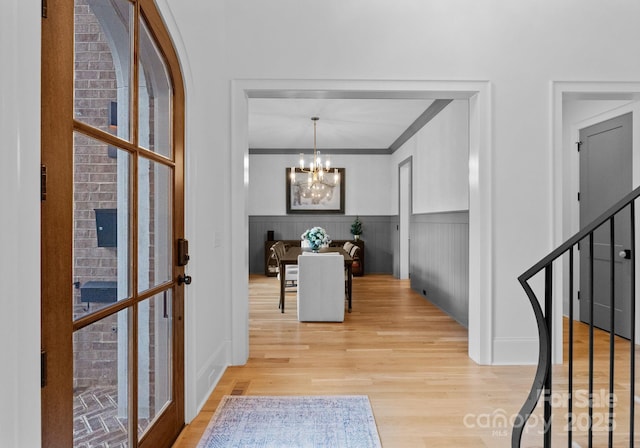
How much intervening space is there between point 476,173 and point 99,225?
2.84 meters

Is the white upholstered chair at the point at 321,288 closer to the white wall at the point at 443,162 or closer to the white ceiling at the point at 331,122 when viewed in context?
the white wall at the point at 443,162

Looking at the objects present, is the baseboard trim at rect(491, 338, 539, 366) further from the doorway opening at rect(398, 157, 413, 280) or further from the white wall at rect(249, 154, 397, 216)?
the white wall at rect(249, 154, 397, 216)

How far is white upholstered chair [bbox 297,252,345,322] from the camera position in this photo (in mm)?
4688

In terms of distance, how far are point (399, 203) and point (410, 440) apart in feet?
20.8

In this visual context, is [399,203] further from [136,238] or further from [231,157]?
[136,238]

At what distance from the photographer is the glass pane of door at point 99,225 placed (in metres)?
1.34

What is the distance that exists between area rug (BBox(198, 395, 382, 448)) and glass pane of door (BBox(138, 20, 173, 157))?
149cm

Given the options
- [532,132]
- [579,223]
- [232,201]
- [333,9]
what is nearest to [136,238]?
[232,201]

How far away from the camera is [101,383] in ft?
4.87

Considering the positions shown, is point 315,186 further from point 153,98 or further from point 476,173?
point 153,98

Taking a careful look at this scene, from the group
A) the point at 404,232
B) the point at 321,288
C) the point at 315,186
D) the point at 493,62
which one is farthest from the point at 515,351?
the point at 315,186
